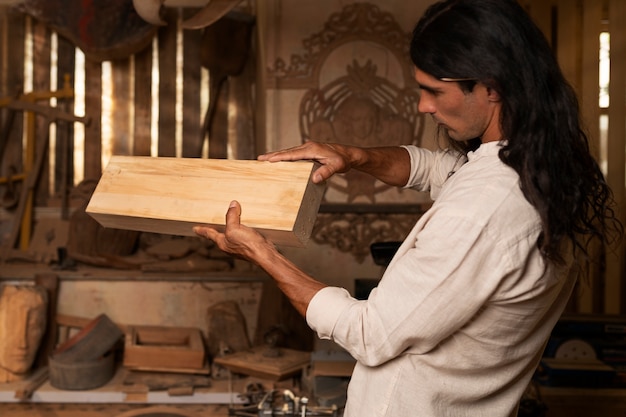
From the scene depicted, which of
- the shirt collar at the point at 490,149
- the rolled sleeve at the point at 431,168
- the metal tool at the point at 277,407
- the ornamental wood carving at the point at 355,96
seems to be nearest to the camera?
the shirt collar at the point at 490,149

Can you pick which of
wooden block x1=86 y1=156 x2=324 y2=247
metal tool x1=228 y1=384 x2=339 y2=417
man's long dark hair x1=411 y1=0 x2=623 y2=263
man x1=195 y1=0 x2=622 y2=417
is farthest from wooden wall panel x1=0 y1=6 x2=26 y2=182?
man's long dark hair x1=411 y1=0 x2=623 y2=263

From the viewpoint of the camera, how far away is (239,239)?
193 centimetres

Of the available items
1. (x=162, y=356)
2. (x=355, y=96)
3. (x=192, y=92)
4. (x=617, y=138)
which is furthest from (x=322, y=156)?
(x=192, y=92)

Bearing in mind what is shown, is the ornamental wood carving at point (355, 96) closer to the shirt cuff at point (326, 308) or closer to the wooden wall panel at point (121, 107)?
the wooden wall panel at point (121, 107)

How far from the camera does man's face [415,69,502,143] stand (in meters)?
1.64

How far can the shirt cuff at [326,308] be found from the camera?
1.69m

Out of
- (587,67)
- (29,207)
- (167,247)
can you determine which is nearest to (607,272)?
(587,67)

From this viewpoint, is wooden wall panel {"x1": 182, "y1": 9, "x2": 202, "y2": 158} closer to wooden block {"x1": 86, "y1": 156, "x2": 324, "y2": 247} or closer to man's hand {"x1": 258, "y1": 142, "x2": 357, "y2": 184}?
wooden block {"x1": 86, "y1": 156, "x2": 324, "y2": 247}

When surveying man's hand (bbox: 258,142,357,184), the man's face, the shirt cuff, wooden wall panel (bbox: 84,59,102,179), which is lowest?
the shirt cuff

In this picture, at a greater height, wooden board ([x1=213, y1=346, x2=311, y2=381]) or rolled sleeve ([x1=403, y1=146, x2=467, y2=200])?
rolled sleeve ([x1=403, y1=146, x2=467, y2=200])

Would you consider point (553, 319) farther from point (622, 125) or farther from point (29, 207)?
point (29, 207)

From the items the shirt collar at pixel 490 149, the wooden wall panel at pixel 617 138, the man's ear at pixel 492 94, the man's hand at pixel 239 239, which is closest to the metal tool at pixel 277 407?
the man's hand at pixel 239 239

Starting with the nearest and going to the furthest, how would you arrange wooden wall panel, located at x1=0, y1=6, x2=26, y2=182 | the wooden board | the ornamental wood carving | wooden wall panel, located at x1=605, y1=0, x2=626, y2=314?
1. the wooden board
2. wooden wall panel, located at x1=605, y1=0, x2=626, y2=314
3. the ornamental wood carving
4. wooden wall panel, located at x1=0, y1=6, x2=26, y2=182

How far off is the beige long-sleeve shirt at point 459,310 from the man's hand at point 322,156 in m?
0.51
